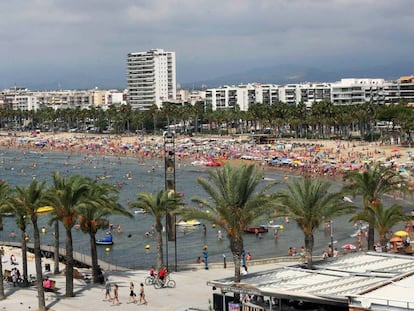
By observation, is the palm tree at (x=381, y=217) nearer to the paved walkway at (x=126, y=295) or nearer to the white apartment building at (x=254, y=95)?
the paved walkway at (x=126, y=295)

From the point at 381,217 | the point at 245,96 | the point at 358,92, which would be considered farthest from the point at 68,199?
the point at 245,96

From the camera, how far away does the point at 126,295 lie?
2855 centimetres

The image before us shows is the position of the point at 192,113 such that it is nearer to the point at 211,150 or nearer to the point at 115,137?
the point at 115,137

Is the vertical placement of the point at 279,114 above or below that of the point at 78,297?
above

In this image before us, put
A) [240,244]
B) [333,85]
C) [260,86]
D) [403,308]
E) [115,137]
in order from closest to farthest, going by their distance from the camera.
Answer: [403,308] < [240,244] < [115,137] < [333,85] < [260,86]

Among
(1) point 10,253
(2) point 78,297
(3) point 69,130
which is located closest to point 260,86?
(3) point 69,130

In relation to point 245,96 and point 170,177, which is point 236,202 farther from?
point 245,96

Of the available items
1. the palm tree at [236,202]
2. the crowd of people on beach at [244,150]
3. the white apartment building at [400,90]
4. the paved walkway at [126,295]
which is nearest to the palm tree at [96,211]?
the paved walkway at [126,295]

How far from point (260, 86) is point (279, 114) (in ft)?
215

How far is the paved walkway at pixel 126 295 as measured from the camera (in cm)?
2675

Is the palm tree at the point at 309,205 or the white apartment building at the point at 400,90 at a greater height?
the white apartment building at the point at 400,90

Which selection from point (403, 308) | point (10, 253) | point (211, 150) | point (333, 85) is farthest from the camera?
point (333, 85)

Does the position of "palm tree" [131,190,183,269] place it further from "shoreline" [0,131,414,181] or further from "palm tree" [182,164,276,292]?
"shoreline" [0,131,414,181]

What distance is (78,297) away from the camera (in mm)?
28641
